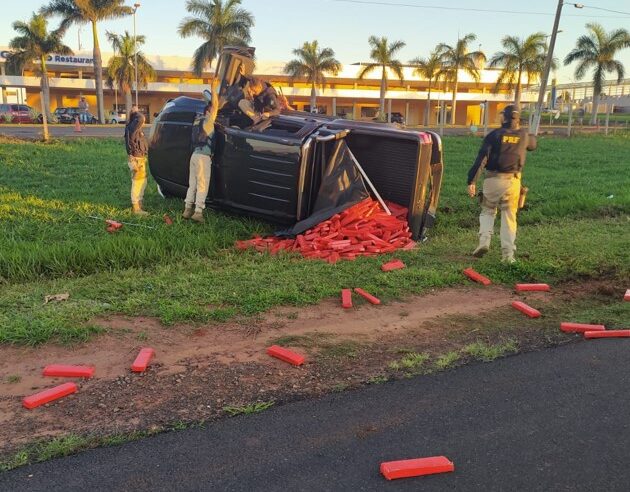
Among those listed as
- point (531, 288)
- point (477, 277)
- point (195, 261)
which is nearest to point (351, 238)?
point (477, 277)

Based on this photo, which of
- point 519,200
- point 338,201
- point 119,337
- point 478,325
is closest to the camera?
point 119,337

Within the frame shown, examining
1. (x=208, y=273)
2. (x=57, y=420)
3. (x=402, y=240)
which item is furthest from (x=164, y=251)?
(x=57, y=420)

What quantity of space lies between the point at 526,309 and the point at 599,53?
45.6 meters

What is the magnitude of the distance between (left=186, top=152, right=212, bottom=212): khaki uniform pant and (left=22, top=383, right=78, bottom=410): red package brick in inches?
199

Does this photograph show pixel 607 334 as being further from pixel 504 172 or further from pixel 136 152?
pixel 136 152

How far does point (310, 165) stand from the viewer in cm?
782

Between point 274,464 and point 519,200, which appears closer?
point 274,464

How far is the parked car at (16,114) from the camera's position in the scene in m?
43.4

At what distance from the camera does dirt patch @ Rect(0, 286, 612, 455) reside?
3582 mm

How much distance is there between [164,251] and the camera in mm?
7414

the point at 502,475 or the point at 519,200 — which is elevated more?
the point at 519,200

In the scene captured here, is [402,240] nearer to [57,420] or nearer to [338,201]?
[338,201]

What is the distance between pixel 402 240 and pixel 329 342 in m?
3.49

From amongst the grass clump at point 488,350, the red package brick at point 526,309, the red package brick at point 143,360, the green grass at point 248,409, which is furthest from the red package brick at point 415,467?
the red package brick at point 526,309
